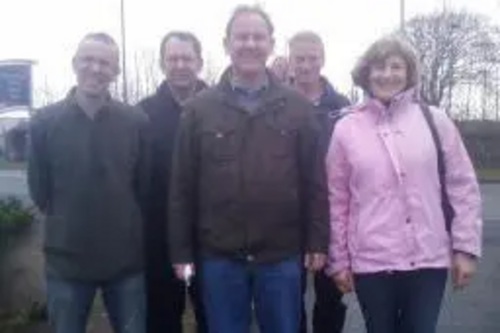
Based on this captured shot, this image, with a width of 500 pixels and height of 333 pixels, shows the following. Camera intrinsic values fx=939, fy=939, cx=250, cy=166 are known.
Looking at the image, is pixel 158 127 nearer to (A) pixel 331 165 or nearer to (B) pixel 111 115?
(B) pixel 111 115

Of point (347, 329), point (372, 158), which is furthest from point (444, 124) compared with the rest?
point (347, 329)

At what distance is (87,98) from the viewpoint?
458 centimetres

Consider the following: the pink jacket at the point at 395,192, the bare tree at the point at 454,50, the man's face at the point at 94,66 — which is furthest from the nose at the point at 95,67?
the bare tree at the point at 454,50

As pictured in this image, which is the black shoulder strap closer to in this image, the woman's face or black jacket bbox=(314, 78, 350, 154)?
the woman's face

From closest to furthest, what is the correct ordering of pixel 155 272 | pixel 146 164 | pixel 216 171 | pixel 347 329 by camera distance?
pixel 216 171 → pixel 146 164 → pixel 155 272 → pixel 347 329

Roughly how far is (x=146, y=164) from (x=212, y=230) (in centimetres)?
59

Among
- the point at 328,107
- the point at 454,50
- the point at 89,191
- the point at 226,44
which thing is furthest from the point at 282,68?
the point at 454,50

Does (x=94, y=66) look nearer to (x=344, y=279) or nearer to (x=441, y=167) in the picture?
(x=344, y=279)

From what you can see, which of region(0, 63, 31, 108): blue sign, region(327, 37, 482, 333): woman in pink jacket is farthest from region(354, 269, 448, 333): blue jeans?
region(0, 63, 31, 108): blue sign

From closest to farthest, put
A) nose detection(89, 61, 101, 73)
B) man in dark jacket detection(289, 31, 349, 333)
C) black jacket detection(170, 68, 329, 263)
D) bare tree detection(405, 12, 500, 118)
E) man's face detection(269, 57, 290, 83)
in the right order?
black jacket detection(170, 68, 329, 263)
nose detection(89, 61, 101, 73)
man in dark jacket detection(289, 31, 349, 333)
man's face detection(269, 57, 290, 83)
bare tree detection(405, 12, 500, 118)

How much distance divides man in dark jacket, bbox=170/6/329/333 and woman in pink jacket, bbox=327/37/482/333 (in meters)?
0.15

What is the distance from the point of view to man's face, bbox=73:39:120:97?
4551 millimetres

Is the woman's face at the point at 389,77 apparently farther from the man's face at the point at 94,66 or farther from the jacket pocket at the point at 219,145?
the man's face at the point at 94,66

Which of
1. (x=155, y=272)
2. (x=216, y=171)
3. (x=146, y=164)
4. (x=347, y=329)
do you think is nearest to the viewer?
(x=216, y=171)
